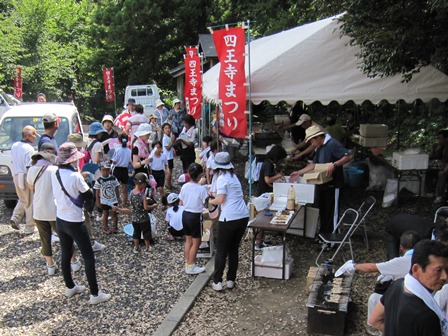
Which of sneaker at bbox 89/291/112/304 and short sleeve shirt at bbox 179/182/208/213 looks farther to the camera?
short sleeve shirt at bbox 179/182/208/213

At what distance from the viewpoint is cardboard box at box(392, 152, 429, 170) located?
8078mm

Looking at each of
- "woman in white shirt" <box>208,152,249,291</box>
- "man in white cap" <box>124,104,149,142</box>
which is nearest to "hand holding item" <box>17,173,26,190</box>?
"woman in white shirt" <box>208,152,249,291</box>

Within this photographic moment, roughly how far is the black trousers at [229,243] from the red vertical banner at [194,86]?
6279mm

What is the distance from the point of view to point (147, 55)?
25.1 metres

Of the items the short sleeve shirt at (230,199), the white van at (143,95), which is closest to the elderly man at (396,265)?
the short sleeve shirt at (230,199)

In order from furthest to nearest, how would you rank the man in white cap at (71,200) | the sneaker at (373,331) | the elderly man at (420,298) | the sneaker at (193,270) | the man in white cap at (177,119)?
the man in white cap at (177,119) → the sneaker at (193,270) → the man in white cap at (71,200) → the sneaker at (373,331) → the elderly man at (420,298)

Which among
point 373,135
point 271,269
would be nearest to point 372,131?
point 373,135

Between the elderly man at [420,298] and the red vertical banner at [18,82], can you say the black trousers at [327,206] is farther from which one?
the red vertical banner at [18,82]

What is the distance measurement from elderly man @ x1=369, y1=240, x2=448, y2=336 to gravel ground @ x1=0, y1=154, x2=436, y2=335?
6.90 ft

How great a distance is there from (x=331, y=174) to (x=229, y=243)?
2088 millimetres

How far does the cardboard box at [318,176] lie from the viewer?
20.8 ft

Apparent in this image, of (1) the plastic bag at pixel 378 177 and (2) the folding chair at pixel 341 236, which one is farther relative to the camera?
(1) the plastic bag at pixel 378 177

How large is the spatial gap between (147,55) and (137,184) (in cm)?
2003

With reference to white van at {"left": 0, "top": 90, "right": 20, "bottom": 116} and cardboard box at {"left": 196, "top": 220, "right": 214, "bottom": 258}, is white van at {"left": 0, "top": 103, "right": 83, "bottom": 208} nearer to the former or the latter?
cardboard box at {"left": 196, "top": 220, "right": 214, "bottom": 258}
